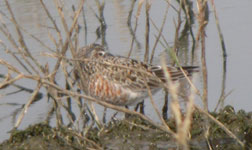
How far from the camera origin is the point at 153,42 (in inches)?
354

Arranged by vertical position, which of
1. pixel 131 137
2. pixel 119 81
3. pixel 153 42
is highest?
pixel 153 42

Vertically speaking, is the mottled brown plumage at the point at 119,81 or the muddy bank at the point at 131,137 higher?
the mottled brown plumage at the point at 119,81

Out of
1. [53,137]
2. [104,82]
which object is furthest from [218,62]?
[53,137]

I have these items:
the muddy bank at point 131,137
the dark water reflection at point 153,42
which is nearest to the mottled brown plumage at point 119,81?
the dark water reflection at point 153,42

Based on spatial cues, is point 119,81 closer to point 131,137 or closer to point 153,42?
point 131,137

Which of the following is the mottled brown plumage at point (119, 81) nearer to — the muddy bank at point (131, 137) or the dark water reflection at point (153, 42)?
the dark water reflection at point (153, 42)

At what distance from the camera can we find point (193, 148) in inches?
211

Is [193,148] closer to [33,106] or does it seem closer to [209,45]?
[33,106]

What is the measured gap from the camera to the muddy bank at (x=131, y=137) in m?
5.52

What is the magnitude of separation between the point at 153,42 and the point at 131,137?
3.36m

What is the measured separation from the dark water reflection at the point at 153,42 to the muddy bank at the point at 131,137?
0.34 metres

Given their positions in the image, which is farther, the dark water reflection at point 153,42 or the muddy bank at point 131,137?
the dark water reflection at point 153,42

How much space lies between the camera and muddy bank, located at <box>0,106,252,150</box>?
5520 millimetres

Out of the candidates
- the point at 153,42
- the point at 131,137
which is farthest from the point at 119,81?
the point at 153,42
